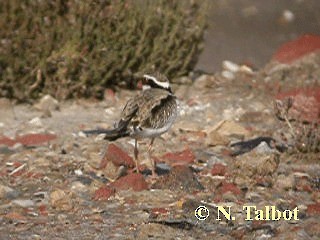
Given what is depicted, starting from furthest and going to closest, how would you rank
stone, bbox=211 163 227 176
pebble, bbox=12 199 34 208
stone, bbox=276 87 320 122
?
stone, bbox=276 87 320 122 < stone, bbox=211 163 227 176 < pebble, bbox=12 199 34 208

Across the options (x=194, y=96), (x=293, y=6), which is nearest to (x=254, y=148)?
(x=194, y=96)

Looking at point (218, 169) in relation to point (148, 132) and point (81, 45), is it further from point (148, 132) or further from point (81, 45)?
point (81, 45)

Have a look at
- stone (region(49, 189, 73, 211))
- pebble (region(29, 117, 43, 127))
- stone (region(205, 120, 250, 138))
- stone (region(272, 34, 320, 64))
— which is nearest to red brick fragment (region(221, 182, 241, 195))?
stone (region(49, 189, 73, 211))

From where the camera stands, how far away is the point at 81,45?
10.6 metres

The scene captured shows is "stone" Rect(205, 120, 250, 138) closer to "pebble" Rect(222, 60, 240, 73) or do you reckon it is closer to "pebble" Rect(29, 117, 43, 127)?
"pebble" Rect(29, 117, 43, 127)

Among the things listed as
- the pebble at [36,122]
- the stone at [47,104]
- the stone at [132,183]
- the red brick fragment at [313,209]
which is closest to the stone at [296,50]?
the stone at [47,104]

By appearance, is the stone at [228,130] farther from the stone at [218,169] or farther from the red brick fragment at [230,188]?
the red brick fragment at [230,188]

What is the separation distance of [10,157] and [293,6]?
8.49 metres

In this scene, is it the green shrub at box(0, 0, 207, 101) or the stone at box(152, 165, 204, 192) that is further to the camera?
the green shrub at box(0, 0, 207, 101)

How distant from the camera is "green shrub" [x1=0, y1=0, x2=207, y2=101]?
10289mm

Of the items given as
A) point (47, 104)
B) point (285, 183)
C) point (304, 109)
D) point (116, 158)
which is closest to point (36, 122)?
point (47, 104)

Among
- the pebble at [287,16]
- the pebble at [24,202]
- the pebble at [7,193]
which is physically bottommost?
the pebble at [7,193]


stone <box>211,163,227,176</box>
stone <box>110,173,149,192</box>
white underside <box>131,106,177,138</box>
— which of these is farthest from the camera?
stone <box>211,163,227,176</box>

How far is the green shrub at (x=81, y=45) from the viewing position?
1029 centimetres
